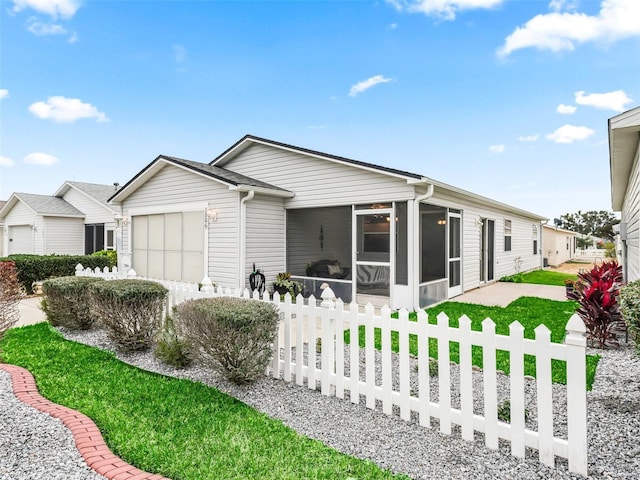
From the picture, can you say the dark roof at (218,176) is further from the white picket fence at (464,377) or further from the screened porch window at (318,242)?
the white picket fence at (464,377)

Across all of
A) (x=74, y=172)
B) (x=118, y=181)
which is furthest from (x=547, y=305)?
(x=74, y=172)

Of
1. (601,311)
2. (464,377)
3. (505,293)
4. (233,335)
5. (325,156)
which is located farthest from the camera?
(505,293)

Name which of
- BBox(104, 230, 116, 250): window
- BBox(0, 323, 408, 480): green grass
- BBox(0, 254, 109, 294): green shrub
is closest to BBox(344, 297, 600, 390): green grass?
BBox(0, 323, 408, 480): green grass

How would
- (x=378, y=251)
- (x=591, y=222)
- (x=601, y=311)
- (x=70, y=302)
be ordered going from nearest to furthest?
(x=601, y=311), (x=70, y=302), (x=378, y=251), (x=591, y=222)

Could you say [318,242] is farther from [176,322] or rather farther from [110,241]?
[110,241]

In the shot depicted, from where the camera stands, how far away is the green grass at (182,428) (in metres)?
2.42

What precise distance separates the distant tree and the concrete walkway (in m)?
52.2

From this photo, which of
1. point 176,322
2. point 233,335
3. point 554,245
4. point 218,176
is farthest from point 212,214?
point 554,245

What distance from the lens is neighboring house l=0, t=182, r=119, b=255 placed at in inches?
720

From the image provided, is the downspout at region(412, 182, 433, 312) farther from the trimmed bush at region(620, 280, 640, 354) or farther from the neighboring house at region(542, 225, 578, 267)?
the neighboring house at region(542, 225, 578, 267)

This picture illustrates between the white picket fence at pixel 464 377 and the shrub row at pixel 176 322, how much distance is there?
456 millimetres

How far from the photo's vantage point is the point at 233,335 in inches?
142

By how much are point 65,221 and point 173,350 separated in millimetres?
18517

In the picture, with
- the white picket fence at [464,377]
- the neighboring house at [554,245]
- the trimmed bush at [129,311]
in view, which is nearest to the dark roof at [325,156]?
the white picket fence at [464,377]
